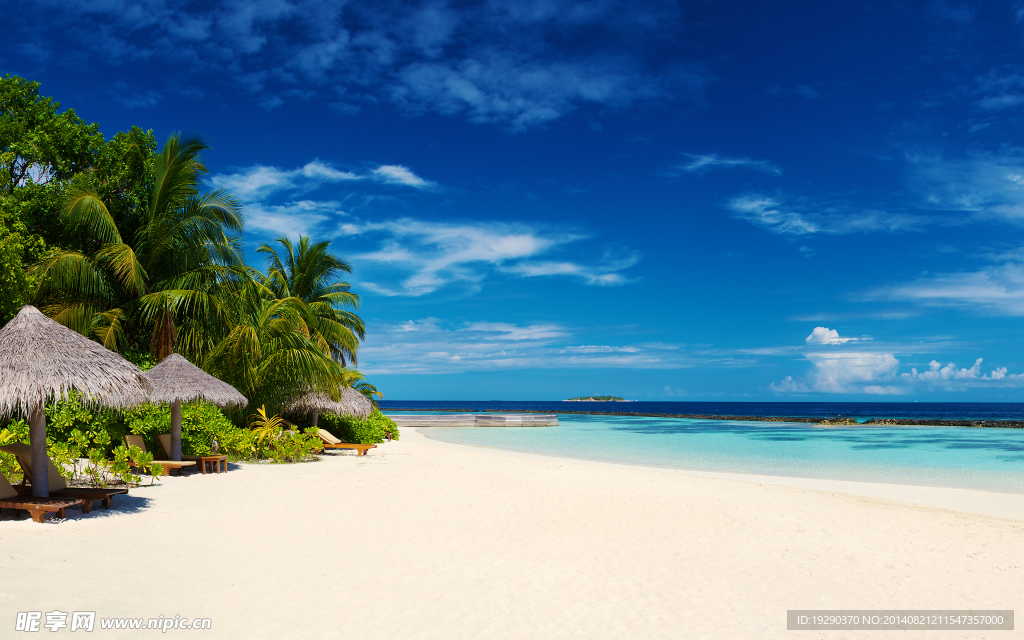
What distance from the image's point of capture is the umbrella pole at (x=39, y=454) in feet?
22.6

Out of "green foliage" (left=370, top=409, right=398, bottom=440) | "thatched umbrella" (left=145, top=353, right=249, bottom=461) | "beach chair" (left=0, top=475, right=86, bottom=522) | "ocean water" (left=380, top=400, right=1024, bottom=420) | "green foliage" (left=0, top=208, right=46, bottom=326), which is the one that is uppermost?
"green foliage" (left=0, top=208, right=46, bottom=326)

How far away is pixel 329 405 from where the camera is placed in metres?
16.0

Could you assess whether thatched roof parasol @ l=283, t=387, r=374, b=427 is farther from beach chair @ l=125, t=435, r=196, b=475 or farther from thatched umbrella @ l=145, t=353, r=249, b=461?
beach chair @ l=125, t=435, r=196, b=475

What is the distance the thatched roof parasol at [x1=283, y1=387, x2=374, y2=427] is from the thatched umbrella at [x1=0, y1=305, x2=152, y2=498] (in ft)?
26.7

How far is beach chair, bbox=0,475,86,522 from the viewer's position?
641 cm

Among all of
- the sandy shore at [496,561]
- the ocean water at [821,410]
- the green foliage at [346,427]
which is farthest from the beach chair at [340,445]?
the ocean water at [821,410]

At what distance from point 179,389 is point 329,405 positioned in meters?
5.68

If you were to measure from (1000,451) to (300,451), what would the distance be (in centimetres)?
2459

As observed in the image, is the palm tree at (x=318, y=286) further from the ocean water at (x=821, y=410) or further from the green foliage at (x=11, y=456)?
the ocean water at (x=821, y=410)

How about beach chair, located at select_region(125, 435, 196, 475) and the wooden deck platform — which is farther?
the wooden deck platform

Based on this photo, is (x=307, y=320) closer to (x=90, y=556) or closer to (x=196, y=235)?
(x=196, y=235)

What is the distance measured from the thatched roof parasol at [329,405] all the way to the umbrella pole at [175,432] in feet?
16.0

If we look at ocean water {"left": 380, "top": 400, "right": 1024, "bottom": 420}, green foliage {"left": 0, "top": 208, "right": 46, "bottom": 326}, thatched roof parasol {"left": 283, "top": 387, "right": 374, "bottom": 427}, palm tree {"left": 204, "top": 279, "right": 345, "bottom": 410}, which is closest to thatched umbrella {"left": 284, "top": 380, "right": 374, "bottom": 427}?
thatched roof parasol {"left": 283, "top": 387, "right": 374, "bottom": 427}

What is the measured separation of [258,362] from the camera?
47.8 feet
